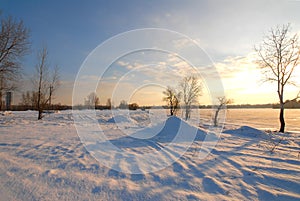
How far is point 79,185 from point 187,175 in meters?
2.36

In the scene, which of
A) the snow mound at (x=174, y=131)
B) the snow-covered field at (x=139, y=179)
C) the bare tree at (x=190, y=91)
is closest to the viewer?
the snow-covered field at (x=139, y=179)

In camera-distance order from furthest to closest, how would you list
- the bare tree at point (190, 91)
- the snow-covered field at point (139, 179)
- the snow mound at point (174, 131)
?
the bare tree at point (190, 91) < the snow mound at point (174, 131) < the snow-covered field at point (139, 179)

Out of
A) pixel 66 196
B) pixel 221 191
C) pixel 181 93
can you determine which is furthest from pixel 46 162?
pixel 181 93

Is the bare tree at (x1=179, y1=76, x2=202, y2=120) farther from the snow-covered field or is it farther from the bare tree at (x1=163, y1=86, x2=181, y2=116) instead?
the snow-covered field

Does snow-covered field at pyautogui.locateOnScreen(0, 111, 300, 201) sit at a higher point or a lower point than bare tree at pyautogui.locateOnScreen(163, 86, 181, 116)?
lower

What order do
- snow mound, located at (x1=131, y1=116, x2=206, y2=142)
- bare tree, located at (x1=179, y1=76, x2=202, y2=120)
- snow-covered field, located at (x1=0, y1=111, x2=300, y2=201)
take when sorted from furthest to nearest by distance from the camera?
bare tree, located at (x1=179, y1=76, x2=202, y2=120)
snow mound, located at (x1=131, y1=116, x2=206, y2=142)
snow-covered field, located at (x1=0, y1=111, x2=300, y2=201)

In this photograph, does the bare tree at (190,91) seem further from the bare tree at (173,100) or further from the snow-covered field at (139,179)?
the snow-covered field at (139,179)

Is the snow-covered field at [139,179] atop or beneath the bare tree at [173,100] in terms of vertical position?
beneath

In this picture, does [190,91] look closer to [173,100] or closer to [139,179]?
[173,100]

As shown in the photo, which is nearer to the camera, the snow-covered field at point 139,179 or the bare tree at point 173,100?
the snow-covered field at point 139,179

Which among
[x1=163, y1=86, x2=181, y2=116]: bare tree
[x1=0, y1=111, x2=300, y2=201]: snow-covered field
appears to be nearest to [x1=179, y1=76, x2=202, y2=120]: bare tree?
[x1=163, y1=86, x2=181, y2=116]: bare tree

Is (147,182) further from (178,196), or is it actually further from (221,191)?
(221,191)

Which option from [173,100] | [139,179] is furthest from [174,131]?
[173,100]

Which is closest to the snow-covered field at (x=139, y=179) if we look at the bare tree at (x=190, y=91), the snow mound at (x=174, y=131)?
the snow mound at (x=174, y=131)
